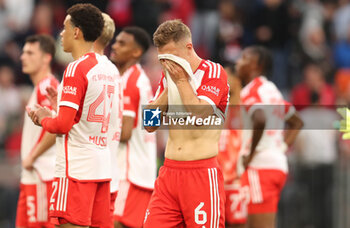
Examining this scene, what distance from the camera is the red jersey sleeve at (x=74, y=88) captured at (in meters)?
7.45

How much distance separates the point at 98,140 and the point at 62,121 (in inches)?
21.3

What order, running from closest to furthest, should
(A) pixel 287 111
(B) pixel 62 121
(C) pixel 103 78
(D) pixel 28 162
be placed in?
(B) pixel 62 121, (C) pixel 103 78, (D) pixel 28 162, (A) pixel 287 111

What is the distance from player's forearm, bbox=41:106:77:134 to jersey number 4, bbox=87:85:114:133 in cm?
28

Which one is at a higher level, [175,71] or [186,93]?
[175,71]

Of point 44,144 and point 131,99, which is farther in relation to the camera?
point 131,99

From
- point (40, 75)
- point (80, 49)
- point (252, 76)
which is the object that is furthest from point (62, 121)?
point (252, 76)

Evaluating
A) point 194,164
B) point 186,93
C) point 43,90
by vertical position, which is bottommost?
point 194,164

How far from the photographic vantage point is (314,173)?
13891 millimetres

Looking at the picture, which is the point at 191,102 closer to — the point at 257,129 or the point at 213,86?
the point at 213,86

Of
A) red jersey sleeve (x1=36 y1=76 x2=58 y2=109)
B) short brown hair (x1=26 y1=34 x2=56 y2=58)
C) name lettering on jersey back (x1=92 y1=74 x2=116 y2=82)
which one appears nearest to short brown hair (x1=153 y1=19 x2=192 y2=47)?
name lettering on jersey back (x1=92 y1=74 x2=116 y2=82)

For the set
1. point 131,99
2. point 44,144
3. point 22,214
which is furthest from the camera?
point 131,99

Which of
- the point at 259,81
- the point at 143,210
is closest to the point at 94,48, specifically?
the point at 143,210

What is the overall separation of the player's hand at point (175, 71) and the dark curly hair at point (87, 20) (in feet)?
3.52

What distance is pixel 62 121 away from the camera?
7418 millimetres
